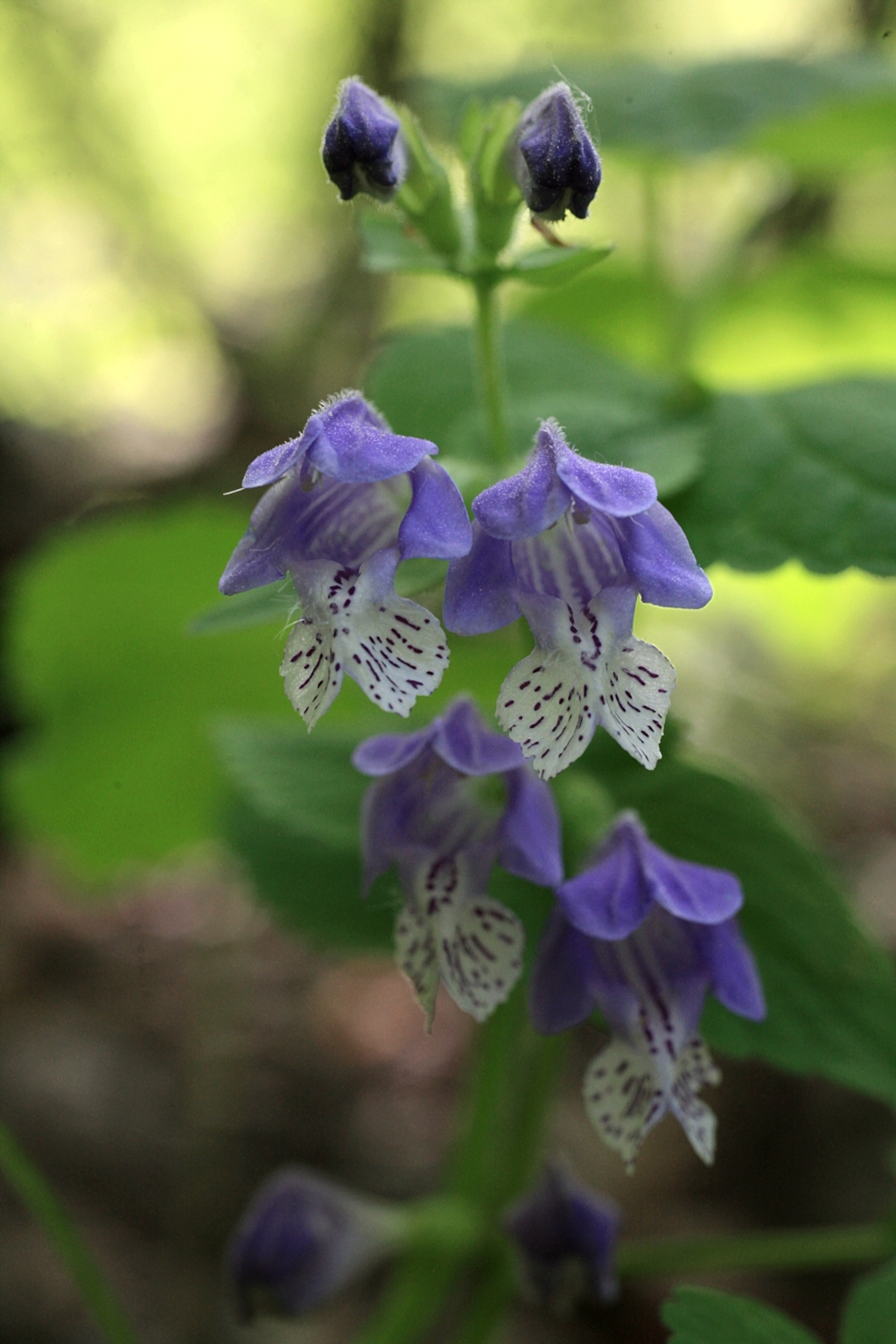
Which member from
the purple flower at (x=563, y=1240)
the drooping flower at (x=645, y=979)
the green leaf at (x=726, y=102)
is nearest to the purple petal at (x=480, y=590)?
the drooping flower at (x=645, y=979)

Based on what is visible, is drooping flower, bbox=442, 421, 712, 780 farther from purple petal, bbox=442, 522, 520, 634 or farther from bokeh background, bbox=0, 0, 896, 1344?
bokeh background, bbox=0, 0, 896, 1344

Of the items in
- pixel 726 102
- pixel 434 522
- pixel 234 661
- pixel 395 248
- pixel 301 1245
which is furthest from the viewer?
pixel 234 661

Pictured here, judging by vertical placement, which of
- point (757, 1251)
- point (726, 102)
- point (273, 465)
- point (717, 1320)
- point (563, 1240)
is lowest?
point (757, 1251)

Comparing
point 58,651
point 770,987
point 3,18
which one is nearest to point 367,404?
point 770,987

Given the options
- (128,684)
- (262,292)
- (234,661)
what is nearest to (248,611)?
(234,661)

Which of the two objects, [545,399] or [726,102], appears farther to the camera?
[726,102]

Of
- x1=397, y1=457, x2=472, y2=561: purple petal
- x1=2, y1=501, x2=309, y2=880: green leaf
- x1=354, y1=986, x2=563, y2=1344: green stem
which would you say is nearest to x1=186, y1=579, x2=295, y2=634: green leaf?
x1=397, y1=457, x2=472, y2=561: purple petal

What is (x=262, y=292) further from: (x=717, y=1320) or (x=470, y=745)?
(x=717, y=1320)

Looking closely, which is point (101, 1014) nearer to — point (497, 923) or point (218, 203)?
point (497, 923)
